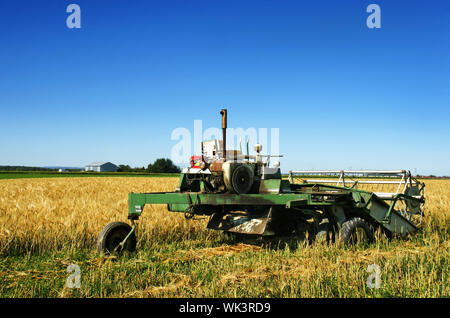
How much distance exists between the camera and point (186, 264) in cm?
571

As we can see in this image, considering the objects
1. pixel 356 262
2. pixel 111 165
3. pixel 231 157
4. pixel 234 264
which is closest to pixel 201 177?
pixel 231 157

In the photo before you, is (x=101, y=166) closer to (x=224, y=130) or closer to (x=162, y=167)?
(x=162, y=167)

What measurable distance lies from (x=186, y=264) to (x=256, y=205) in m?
1.89

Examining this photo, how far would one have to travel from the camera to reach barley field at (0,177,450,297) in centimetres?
426

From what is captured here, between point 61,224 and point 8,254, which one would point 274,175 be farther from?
point 8,254

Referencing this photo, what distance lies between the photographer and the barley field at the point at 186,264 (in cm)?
426

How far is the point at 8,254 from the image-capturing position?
6.64 m

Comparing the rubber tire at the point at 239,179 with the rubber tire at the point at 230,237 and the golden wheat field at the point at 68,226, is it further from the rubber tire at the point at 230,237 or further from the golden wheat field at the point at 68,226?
the golden wheat field at the point at 68,226

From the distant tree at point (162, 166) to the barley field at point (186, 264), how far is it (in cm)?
7762

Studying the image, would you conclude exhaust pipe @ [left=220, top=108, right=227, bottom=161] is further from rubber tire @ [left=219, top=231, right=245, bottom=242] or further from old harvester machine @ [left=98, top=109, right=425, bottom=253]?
rubber tire @ [left=219, top=231, right=245, bottom=242]

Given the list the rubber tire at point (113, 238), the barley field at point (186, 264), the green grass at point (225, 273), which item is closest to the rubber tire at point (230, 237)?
the barley field at point (186, 264)

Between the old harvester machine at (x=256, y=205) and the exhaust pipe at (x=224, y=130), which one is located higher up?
the exhaust pipe at (x=224, y=130)

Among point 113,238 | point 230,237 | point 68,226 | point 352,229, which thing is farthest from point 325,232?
point 68,226

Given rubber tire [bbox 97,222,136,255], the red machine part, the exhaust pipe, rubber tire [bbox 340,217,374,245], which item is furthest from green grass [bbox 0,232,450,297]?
the exhaust pipe
